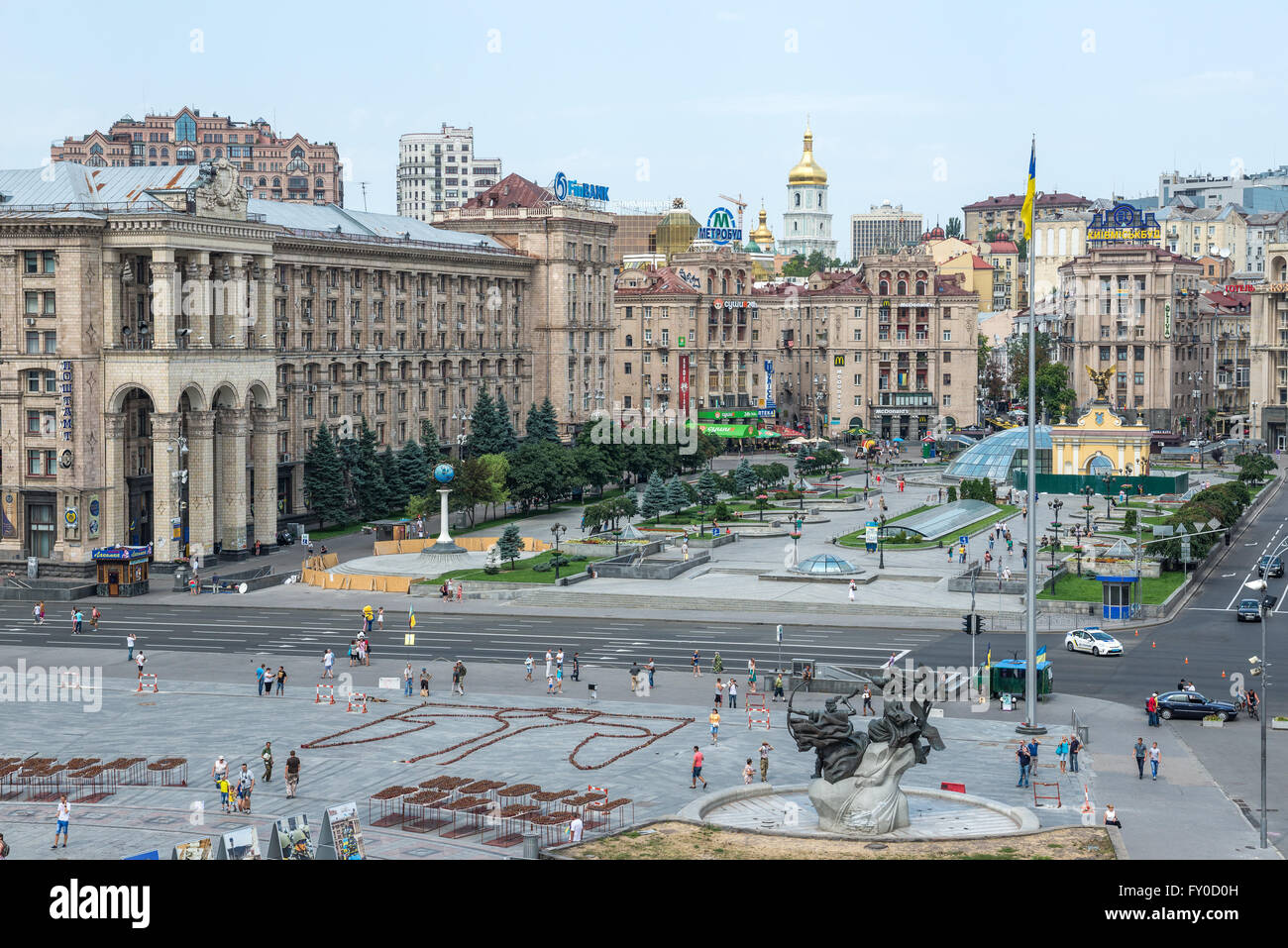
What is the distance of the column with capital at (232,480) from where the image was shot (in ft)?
343

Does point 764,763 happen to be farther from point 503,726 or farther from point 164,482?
point 164,482

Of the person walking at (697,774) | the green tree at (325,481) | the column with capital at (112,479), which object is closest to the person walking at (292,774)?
the person walking at (697,774)

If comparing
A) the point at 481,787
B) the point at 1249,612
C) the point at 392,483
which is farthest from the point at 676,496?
the point at 481,787

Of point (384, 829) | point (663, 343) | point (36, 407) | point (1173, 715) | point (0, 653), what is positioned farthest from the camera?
point (663, 343)

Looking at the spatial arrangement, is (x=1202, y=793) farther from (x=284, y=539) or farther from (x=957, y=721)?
(x=284, y=539)

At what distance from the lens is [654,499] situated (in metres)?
113

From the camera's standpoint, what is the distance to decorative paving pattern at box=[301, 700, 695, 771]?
181 feet

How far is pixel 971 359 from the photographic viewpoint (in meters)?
192

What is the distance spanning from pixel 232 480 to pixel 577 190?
68.5 m

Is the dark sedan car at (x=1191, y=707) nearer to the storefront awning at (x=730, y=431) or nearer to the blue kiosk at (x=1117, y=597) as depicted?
the blue kiosk at (x=1117, y=597)

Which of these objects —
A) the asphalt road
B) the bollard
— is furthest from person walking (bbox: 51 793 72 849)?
the asphalt road

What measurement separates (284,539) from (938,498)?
161 ft

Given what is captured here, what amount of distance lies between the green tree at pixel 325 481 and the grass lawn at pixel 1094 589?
1993 inches

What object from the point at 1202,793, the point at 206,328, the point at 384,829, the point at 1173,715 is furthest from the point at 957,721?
the point at 206,328
